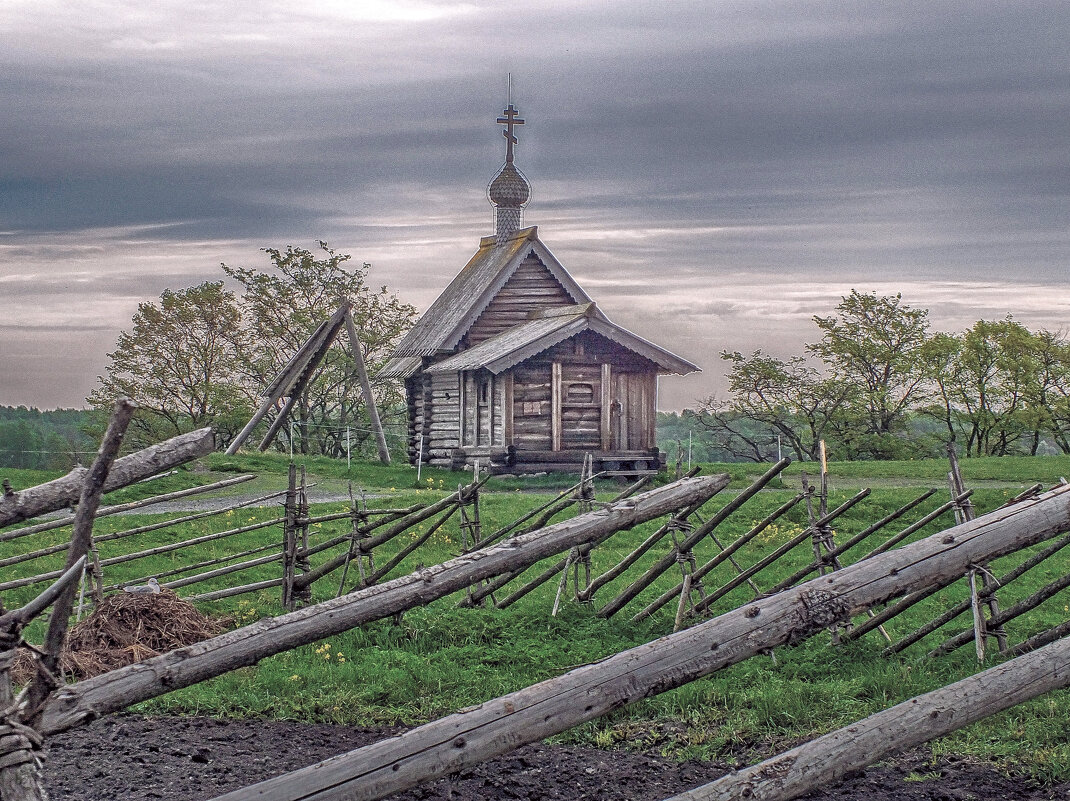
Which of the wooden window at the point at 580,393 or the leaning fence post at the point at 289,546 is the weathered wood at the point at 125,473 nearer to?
the leaning fence post at the point at 289,546

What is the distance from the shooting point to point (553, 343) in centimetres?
2550

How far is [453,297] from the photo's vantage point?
31.6 meters

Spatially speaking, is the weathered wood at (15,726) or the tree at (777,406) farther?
the tree at (777,406)

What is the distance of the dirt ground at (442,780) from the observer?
20.8ft

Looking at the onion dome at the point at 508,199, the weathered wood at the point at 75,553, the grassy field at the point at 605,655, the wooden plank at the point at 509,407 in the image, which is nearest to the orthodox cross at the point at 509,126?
the onion dome at the point at 508,199

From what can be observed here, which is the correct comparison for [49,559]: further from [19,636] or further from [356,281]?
[356,281]

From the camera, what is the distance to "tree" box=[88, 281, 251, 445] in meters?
36.3

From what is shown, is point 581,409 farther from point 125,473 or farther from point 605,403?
point 125,473

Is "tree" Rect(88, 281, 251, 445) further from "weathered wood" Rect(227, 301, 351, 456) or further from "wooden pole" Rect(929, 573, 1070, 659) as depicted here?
"wooden pole" Rect(929, 573, 1070, 659)

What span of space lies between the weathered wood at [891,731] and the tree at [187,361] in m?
33.3

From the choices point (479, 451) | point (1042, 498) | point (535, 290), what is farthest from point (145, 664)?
point (535, 290)

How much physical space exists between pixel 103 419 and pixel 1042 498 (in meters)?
37.9

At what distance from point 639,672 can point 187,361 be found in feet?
113

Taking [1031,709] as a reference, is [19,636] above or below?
above
